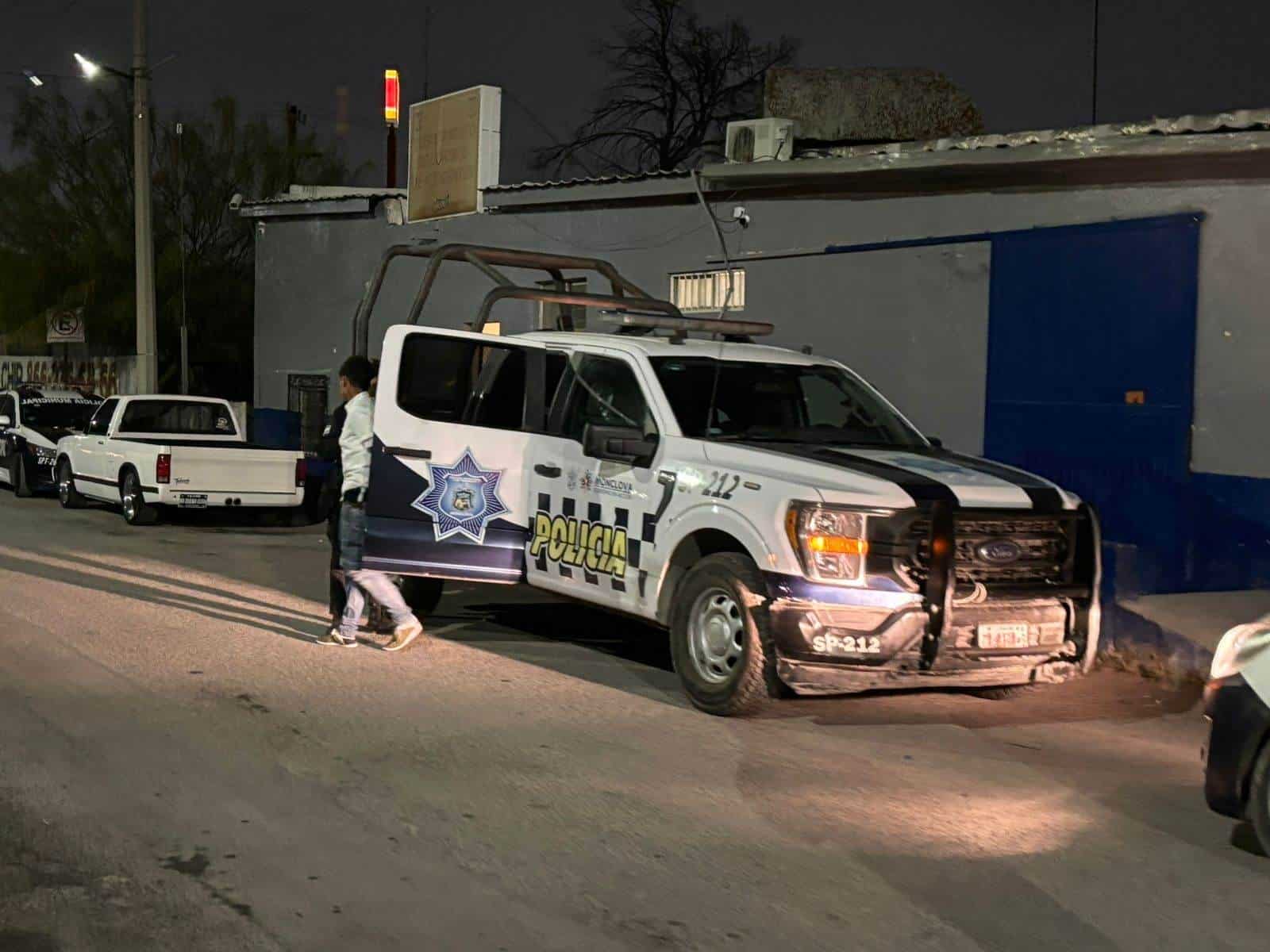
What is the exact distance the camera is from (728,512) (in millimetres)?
8383

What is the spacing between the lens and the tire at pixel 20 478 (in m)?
21.9

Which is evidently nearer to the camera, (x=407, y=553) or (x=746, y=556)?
(x=746, y=556)

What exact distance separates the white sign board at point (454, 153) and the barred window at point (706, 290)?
479 cm

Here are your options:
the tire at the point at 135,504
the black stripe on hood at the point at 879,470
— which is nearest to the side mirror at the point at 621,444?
the black stripe on hood at the point at 879,470

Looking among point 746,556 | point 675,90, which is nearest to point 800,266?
point 746,556

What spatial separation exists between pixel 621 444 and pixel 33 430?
1556 cm

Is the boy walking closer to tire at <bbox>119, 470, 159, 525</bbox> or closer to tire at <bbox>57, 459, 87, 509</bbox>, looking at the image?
tire at <bbox>119, 470, 159, 525</bbox>

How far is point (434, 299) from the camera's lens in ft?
75.7

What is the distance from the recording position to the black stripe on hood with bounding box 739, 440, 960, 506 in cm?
802

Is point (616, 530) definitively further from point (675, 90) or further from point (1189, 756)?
point (675, 90)

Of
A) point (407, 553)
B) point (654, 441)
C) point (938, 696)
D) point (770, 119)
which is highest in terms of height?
point (770, 119)

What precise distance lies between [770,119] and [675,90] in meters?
27.7

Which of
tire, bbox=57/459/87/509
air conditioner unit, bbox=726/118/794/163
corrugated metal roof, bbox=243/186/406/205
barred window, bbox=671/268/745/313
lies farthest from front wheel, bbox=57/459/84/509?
air conditioner unit, bbox=726/118/794/163

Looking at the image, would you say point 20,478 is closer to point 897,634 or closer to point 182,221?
point 897,634
